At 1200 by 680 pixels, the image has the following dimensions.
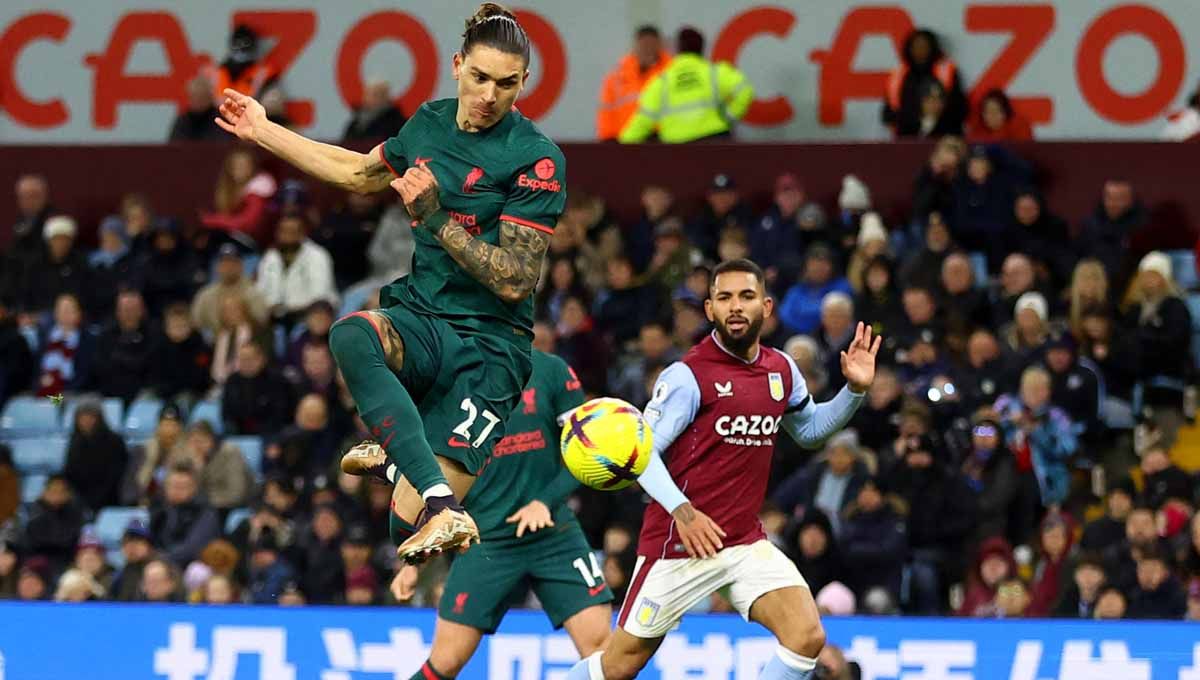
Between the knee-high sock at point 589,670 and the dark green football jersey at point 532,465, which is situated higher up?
the dark green football jersey at point 532,465

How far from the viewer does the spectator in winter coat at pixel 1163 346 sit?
15492 mm

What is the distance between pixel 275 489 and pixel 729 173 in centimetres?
484

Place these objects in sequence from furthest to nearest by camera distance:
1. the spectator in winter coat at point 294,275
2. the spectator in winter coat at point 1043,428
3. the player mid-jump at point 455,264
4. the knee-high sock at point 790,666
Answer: the spectator in winter coat at point 294,275 → the spectator in winter coat at point 1043,428 → the knee-high sock at point 790,666 → the player mid-jump at point 455,264

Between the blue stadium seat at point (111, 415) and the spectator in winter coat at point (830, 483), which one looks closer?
the spectator in winter coat at point (830, 483)

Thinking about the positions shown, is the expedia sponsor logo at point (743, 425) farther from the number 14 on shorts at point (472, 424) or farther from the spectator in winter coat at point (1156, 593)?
the spectator in winter coat at point (1156, 593)

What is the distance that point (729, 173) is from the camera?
18.1 metres

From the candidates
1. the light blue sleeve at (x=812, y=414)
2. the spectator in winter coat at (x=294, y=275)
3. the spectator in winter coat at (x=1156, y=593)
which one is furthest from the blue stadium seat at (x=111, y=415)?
the light blue sleeve at (x=812, y=414)

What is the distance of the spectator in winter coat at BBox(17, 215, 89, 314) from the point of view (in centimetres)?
1825

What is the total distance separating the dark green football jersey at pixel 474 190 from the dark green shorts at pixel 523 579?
269cm

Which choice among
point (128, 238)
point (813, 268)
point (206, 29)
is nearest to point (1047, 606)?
point (813, 268)

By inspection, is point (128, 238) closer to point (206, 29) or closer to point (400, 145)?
point (206, 29)

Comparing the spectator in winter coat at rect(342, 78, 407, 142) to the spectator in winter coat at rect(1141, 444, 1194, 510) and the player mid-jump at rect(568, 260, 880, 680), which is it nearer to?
the spectator in winter coat at rect(1141, 444, 1194, 510)

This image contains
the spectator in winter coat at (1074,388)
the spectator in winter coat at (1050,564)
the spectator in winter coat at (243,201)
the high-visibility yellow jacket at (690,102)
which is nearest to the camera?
the spectator in winter coat at (1050,564)

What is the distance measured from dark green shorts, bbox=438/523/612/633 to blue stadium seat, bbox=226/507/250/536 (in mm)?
5137
